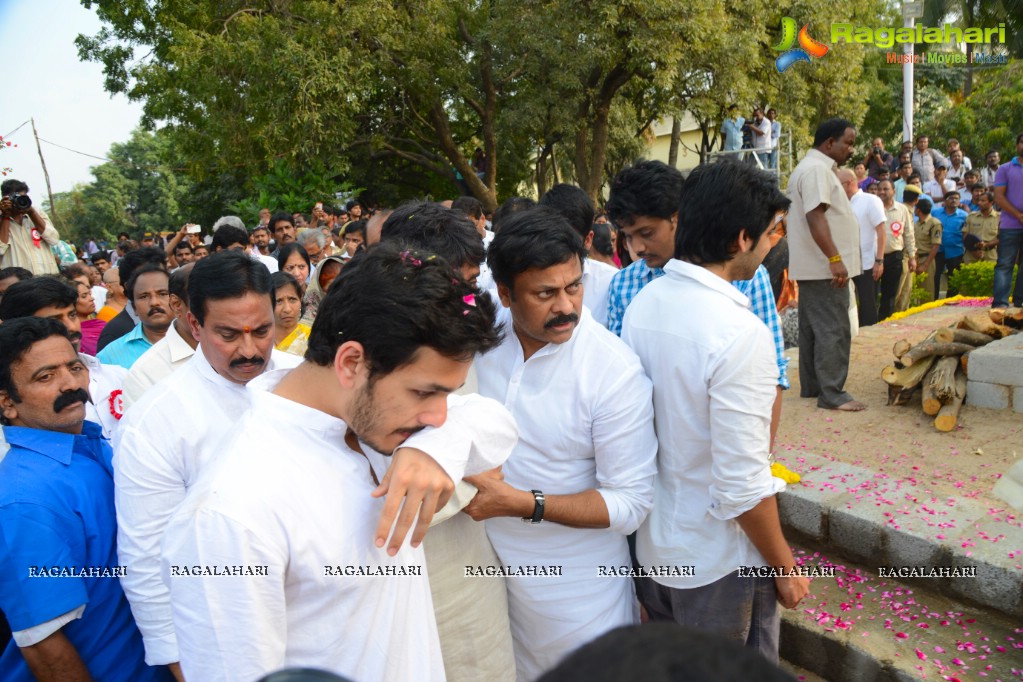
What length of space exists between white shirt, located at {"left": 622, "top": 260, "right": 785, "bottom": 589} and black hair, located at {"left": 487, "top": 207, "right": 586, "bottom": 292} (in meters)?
0.29

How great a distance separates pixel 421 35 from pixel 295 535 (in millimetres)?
14049

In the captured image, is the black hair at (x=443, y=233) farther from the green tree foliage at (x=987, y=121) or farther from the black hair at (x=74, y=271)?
the green tree foliage at (x=987, y=121)

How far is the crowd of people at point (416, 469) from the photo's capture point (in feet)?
4.02

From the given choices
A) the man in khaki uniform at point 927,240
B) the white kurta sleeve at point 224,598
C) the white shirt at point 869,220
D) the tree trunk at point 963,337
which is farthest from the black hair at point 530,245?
the man in khaki uniform at point 927,240

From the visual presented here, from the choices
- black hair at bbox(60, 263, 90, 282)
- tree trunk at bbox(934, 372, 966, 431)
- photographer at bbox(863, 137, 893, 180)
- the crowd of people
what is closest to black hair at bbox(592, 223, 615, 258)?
the crowd of people

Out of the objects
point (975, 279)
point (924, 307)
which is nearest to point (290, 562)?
point (924, 307)

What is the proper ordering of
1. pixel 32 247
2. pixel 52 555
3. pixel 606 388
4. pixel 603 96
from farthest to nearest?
pixel 603 96 → pixel 32 247 → pixel 606 388 → pixel 52 555

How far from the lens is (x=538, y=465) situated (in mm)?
2039

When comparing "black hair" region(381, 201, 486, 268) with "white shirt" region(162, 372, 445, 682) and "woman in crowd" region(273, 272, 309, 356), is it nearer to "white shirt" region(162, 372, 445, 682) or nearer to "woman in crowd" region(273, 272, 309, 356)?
"white shirt" region(162, 372, 445, 682)

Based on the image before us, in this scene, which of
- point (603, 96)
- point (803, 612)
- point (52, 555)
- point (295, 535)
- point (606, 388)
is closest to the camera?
point (295, 535)

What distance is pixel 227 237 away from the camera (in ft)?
22.3

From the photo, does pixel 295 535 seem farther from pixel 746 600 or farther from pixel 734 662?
pixel 746 600

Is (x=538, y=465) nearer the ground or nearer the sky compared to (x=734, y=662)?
nearer the ground

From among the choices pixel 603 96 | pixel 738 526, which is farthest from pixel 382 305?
pixel 603 96
